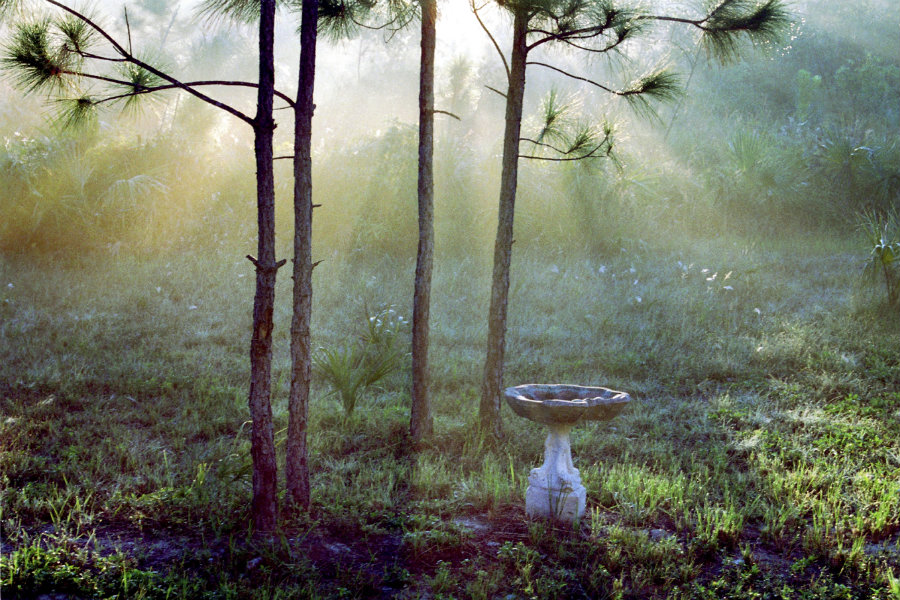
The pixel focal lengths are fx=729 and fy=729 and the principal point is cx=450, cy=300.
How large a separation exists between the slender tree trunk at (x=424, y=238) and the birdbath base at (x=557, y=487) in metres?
1.54

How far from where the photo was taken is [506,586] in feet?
12.1

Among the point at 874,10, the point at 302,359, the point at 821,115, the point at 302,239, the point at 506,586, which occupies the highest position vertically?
the point at 874,10

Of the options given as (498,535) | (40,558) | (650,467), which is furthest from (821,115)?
(40,558)

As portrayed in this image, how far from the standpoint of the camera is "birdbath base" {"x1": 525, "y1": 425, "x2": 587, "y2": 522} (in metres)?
4.44

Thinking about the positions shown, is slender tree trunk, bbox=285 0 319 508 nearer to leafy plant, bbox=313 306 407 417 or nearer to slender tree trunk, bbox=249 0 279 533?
slender tree trunk, bbox=249 0 279 533

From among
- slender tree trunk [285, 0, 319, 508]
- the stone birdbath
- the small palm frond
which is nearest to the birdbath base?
the stone birdbath

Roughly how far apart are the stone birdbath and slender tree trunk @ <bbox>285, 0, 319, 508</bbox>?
1.31 meters

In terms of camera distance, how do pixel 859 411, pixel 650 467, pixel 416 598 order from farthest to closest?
pixel 859 411
pixel 650 467
pixel 416 598

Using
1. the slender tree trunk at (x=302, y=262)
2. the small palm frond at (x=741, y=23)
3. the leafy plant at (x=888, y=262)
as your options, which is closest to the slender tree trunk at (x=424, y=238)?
the slender tree trunk at (x=302, y=262)

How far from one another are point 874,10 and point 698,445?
32.2 meters

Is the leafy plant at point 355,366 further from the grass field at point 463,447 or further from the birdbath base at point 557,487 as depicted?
the birdbath base at point 557,487

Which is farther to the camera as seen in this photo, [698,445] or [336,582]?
[698,445]

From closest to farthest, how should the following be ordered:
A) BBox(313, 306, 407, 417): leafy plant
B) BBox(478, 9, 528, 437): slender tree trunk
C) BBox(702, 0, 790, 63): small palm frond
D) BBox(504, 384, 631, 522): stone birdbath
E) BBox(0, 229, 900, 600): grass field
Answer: BBox(0, 229, 900, 600): grass field, BBox(504, 384, 631, 522): stone birdbath, BBox(702, 0, 790, 63): small palm frond, BBox(478, 9, 528, 437): slender tree trunk, BBox(313, 306, 407, 417): leafy plant

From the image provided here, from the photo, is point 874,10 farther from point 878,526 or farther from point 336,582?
point 336,582
